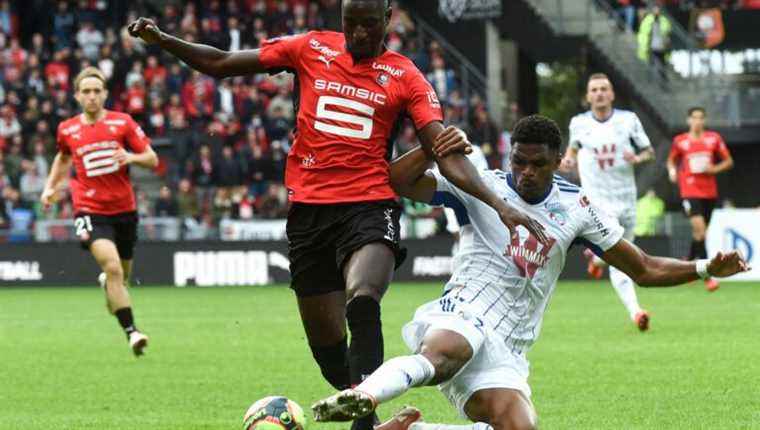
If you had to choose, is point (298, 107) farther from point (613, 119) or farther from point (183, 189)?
point (183, 189)

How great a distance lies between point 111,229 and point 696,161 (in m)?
11.6

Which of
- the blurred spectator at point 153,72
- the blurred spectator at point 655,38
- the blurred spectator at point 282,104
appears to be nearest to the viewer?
the blurred spectator at point 282,104

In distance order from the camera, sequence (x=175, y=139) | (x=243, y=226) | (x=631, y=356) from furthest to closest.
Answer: (x=175, y=139) < (x=243, y=226) < (x=631, y=356)

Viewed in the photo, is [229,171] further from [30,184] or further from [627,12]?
[627,12]

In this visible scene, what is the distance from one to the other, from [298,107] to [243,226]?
63.5 feet

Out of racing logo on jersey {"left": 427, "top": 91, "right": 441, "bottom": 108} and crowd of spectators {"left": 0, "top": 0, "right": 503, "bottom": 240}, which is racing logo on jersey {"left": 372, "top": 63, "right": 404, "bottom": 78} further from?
crowd of spectators {"left": 0, "top": 0, "right": 503, "bottom": 240}

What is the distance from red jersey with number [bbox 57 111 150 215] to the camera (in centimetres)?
1435

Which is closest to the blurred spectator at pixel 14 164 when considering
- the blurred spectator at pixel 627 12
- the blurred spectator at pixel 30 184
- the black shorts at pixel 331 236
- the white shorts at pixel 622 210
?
the blurred spectator at pixel 30 184

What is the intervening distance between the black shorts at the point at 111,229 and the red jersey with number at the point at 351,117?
6342mm

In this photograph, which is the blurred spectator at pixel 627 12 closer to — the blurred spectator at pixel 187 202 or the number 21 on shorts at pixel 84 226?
the blurred spectator at pixel 187 202

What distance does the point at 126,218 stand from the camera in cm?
1452

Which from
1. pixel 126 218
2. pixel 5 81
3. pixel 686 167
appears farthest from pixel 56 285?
pixel 126 218

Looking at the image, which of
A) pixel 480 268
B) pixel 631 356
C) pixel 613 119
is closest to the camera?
pixel 480 268

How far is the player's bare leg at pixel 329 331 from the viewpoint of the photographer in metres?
8.38
